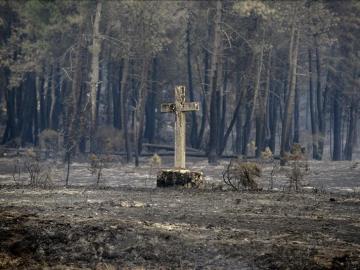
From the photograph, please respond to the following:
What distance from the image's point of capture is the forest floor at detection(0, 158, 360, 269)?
8.34m

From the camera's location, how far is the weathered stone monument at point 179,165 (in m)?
17.6

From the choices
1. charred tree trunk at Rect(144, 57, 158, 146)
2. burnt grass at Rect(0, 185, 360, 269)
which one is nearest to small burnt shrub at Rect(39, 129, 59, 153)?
charred tree trunk at Rect(144, 57, 158, 146)

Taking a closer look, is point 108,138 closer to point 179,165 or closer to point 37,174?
point 37,174

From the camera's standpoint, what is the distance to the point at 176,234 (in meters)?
9.62

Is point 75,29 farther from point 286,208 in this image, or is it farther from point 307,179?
point 286,208

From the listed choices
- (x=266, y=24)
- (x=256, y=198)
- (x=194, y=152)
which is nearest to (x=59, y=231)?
(x=256, y=198)

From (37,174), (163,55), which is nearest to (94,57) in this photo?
(163,55)

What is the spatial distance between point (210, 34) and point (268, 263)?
36.4 m

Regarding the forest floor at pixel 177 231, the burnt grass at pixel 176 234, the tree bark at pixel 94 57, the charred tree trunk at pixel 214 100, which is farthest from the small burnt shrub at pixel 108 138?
the burnt grass at pixel 176 234

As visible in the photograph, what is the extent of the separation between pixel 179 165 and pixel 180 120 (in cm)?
131

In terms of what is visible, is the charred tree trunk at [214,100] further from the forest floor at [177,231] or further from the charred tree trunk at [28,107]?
the forest floor at [177,231]

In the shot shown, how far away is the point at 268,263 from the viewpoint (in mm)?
8102

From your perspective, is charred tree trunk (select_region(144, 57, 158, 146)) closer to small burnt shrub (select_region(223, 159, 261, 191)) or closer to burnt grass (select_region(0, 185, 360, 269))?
small burnt shrub (select_region(223, 159, 261, 191))

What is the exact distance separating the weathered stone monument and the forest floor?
217 centimetres
